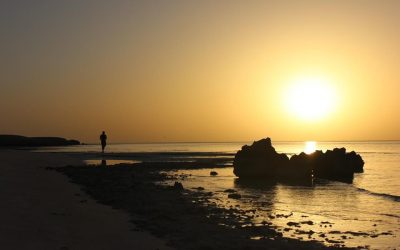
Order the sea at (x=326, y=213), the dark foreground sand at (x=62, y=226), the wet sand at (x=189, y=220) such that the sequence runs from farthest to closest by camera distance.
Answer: the sea at (x=326, y=213)
the wet sand at (x=189, y=220)
the dark foreground sand at (x=62, y=226)

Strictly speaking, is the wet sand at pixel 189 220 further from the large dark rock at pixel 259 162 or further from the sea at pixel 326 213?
the large dark rock at pixel 259 162

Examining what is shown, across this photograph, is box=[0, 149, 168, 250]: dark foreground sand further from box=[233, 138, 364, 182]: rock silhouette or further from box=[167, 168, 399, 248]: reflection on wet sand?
box=[233, 138, 364, 182]: rock silhouette

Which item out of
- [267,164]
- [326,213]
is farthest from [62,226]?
[267,164]

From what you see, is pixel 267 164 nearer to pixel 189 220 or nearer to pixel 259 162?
pixel 259 162

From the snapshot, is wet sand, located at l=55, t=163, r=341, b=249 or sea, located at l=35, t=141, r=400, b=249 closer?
wet sand, located at l=55, t=163, r=341, b=249

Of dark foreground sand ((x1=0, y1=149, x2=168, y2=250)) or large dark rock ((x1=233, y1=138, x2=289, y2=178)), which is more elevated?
large dark rock ((x1=233, y1=138, x2=289, y2=178))

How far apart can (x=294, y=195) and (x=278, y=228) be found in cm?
1355

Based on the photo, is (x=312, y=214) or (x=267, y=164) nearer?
(x=312, y=214)

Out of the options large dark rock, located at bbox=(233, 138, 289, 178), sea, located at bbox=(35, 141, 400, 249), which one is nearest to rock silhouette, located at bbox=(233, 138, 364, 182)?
large dark rock, located at bbox=(233, 138, 289, 178)

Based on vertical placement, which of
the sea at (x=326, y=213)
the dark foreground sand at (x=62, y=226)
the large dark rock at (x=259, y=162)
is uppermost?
the large dark rock at (x=259, y=162)

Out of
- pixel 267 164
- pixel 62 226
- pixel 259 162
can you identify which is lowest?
pixel 62 226

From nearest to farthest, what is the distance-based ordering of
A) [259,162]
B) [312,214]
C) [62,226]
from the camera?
[62,226] < [312,214] < [259,162]

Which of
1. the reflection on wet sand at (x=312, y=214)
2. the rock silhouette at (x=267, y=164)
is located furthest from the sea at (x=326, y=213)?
the rock silhouette at (x=267, y=164)

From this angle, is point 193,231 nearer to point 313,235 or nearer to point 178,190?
point 313,235
